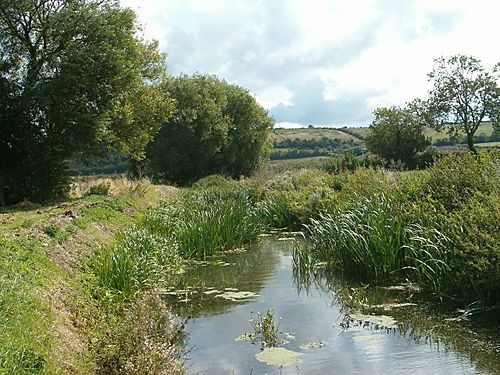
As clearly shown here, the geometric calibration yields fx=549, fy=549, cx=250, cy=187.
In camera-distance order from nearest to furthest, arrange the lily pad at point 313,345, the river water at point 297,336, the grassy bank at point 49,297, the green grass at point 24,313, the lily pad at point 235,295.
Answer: the green grass at point 24,313 < the grassy bank at point 49,297 < the river water at point 297,336 < the lily pad at point 313,345 < the lily pad at point 235,295

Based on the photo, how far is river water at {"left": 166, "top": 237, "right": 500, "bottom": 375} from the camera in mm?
6816

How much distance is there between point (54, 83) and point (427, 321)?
16964mm

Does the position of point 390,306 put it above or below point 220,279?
below

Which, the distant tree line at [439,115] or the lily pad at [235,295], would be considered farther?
the distant tree line at [439,115]

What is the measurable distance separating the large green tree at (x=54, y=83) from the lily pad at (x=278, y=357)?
629 inches

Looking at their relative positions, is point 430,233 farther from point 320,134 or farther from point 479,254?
point 320,134

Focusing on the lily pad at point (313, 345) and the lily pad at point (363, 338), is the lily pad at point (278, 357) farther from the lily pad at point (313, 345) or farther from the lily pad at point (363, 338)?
the lily pad at point (363, 338)

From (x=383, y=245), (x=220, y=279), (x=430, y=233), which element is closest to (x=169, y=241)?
(x=220, y=279)

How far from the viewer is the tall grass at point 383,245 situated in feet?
31.7

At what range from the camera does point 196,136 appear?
41844 millimetres

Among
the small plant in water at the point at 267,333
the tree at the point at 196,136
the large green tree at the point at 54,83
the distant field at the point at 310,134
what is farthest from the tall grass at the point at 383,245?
the distant field at the point at 310,134

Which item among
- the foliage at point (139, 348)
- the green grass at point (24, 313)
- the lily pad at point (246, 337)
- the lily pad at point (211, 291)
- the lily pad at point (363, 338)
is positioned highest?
the green grass at point (24, 313)

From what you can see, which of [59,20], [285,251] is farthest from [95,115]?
[285,251]

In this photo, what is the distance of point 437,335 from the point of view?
788 centimetres
